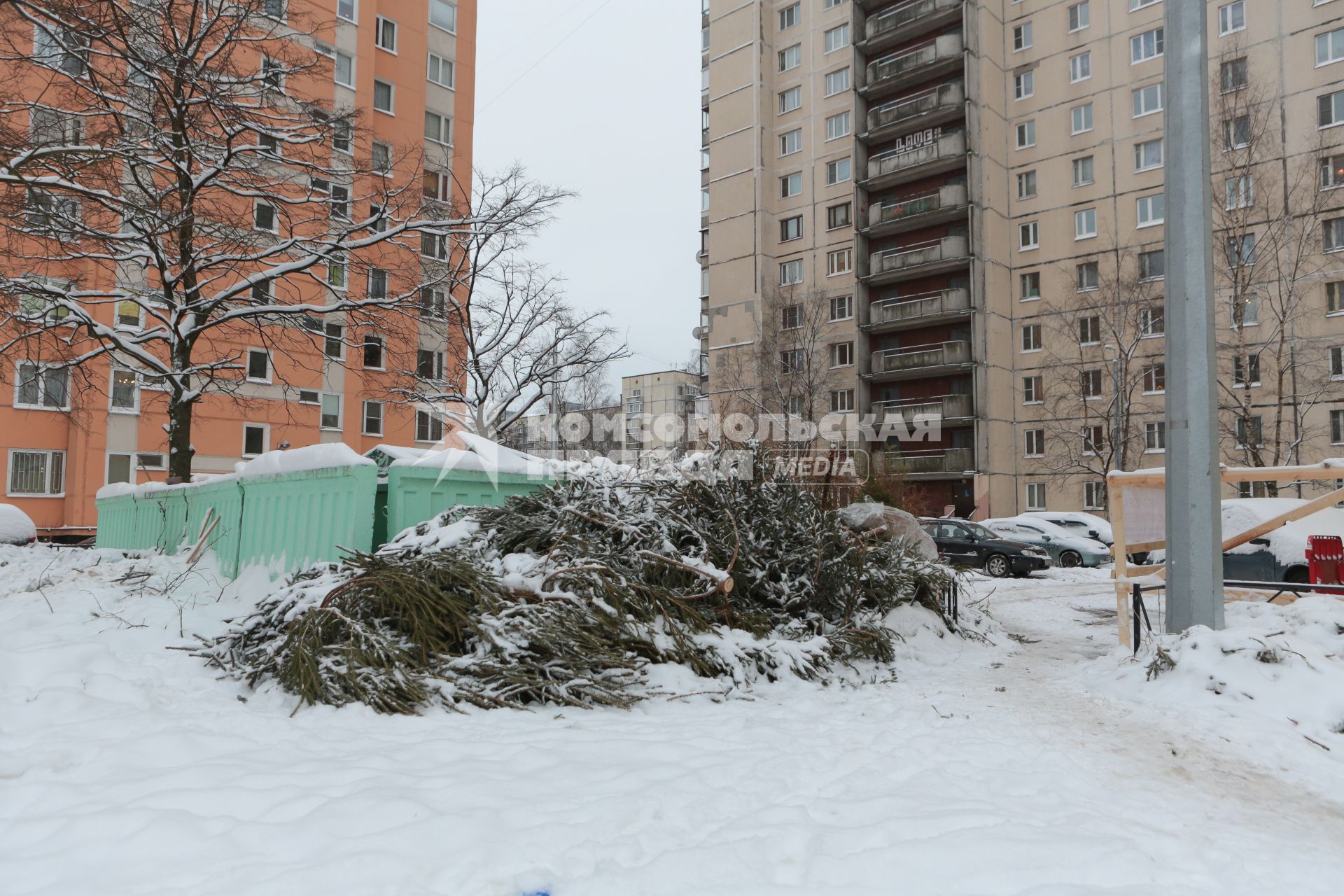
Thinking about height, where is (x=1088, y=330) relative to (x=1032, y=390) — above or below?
above

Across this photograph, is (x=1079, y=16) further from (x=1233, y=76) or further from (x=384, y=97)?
(x=384, y=97)

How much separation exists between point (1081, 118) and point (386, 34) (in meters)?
33.6

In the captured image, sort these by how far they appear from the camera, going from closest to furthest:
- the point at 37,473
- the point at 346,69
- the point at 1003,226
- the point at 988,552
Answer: the point at 988,552 < the point at 37,473 < the point at 346,69 < the point at 1003,226

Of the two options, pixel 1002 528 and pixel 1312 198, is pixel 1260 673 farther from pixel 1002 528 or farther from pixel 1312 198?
pixel 1312 198

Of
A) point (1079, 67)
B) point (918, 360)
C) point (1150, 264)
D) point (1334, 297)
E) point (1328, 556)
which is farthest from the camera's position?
point (918, 360)

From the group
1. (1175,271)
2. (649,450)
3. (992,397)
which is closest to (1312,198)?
(992,397)

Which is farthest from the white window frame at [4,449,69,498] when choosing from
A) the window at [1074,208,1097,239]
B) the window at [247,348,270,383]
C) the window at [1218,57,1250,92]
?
the window at [1074,208,1097,239]

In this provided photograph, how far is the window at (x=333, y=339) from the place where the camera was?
15.3 metres

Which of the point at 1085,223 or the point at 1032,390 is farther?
the point at 1032,390

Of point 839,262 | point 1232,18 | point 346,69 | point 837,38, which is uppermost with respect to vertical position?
point 837,38

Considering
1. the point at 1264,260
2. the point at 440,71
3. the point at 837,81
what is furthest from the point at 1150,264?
the point at 440,71

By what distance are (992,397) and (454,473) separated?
1340 inches

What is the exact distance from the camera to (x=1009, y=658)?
7137 mm

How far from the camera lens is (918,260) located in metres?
38.8
